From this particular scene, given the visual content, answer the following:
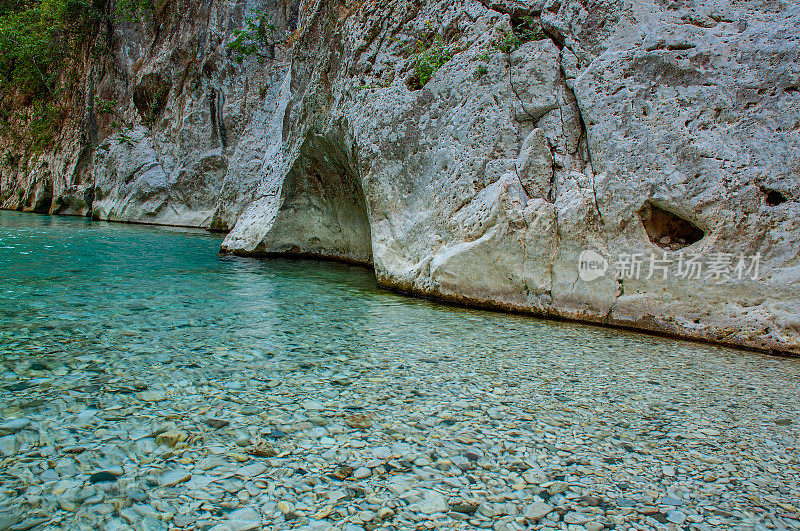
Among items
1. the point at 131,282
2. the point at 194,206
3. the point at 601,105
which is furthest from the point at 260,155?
the point at 601,105

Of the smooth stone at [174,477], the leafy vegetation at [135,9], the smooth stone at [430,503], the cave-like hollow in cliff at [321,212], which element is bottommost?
the smooth stone at [174,477]

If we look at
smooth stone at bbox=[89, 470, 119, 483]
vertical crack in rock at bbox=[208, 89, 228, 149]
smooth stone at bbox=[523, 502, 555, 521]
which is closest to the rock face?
smooth stone at bbox=[523, 502, 555, 521]

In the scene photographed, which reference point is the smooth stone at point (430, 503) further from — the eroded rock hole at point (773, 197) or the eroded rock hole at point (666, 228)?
the eroded rock hole at point (773, 197)

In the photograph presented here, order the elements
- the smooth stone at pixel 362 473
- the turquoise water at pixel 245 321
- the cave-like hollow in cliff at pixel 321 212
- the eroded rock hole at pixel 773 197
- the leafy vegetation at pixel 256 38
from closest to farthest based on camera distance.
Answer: the smooth stone at pixel 362 473
the turquoise water at pixel 245 321
the eroded rock hole at pixel 773 197
the cave-like hollow in cliff at pixel 321 212
the leafy vegetation at pixel 256 38

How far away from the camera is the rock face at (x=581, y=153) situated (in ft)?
16.2

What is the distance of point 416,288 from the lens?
7488mm


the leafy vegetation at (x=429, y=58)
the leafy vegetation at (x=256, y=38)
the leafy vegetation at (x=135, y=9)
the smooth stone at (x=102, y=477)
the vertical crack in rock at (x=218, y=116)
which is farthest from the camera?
the leafy vegetation at (x=135, y=9)

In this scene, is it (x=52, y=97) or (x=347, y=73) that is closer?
(x=347, y=73)

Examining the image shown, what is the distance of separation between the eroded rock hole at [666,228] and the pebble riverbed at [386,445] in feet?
5.97

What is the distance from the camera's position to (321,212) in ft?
39.7

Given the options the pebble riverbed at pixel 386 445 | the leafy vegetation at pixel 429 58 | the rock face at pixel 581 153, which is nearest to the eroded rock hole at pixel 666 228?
the rock face at pixel 581 153

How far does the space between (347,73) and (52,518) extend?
8629mm

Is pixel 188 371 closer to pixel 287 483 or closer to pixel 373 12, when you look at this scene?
pixel 287 483

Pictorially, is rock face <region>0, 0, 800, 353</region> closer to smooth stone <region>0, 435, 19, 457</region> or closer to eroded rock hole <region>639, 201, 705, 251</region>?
eroded rock hole <region>639, 201, 705, 251</region>
